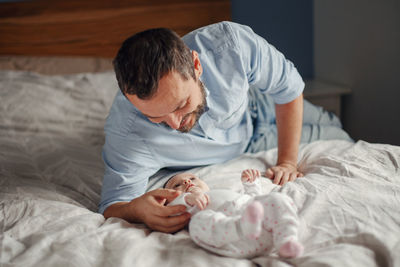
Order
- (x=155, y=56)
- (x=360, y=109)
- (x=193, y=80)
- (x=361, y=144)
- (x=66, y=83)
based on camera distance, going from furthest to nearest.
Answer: (x=360, y=109) → (x=66, y=83) → (x=361, y=144) → (x=193, y=80) → (x=155, y=56)

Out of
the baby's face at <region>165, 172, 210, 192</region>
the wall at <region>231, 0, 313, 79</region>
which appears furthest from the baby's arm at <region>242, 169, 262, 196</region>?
the wall at <region>231, 0, 313, 79</region>

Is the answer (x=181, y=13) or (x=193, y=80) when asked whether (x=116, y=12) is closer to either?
(x=181, y=13)

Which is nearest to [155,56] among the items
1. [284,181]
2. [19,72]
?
[284,181]

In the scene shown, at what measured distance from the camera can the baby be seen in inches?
29.4

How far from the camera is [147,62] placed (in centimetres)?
88

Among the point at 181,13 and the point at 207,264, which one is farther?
the point at 181,13

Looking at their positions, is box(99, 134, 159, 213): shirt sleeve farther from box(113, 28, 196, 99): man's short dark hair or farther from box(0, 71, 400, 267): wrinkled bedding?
box(113, 28, 196, 99): man's short dark hair

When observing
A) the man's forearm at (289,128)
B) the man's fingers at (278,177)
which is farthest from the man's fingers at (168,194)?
the man's forearm at (289,128)

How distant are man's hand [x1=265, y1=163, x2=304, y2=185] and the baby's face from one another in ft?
0.76

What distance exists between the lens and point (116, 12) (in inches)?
80.0

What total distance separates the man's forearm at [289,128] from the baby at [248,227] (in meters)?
0.44

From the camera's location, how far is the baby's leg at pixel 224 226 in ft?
2.45

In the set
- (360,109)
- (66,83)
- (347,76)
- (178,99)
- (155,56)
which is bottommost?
(360,109)

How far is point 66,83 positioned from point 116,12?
531 millimetres
